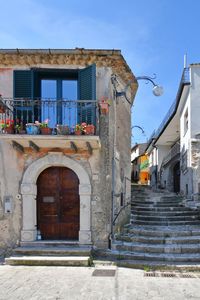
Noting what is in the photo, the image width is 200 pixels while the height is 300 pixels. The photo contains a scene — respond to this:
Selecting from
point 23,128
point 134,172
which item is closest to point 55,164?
point 23,128

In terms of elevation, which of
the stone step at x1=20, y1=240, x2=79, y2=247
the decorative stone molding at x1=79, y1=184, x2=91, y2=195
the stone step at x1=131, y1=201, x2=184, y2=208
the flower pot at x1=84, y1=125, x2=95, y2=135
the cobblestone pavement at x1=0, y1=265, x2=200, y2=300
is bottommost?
the cobblestone pavement at x1=0, y1=265, x2=200, y2=300

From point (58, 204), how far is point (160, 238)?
3.37 meters

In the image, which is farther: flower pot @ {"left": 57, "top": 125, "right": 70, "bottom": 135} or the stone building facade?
the stone building facade

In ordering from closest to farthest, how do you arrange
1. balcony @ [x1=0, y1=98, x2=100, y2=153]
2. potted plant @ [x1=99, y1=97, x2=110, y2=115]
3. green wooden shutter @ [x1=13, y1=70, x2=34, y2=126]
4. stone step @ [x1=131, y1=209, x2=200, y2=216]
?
balcony @ [x1=0, y1=98, x2=100, y2=153], potted plant @ [x1=99, y1=97, x2=110, y2=115], green wooden shutter @ [x1=13, y1=70, x2=34, y2=126], stone step @ [x1=131, y1=209, x2=200, y2=216]

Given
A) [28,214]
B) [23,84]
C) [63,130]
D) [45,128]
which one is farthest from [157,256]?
[23,84]

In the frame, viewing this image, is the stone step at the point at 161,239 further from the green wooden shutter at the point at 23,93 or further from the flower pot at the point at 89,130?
the green wooden shutter at the point at 23,93

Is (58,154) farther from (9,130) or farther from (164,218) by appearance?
(164,218)

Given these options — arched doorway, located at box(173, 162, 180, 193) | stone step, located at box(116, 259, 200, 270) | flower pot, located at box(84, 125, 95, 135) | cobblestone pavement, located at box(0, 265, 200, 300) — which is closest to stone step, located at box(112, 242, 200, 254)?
stone step, located at box(116, 259, 200, 270)

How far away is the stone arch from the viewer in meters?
8.47

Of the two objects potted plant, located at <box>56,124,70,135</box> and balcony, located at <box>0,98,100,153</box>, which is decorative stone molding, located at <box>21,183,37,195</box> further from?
potted plant, located at <box>56,124,70,135</box>

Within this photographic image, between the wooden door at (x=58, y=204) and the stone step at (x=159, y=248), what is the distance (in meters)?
1.52

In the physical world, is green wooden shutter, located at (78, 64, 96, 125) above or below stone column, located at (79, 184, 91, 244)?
above

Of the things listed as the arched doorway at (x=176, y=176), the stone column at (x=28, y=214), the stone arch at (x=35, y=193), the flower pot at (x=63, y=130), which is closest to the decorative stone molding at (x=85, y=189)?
the stone arch at (x=35, y=193)

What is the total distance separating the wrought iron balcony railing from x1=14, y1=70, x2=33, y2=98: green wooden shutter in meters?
0.25
